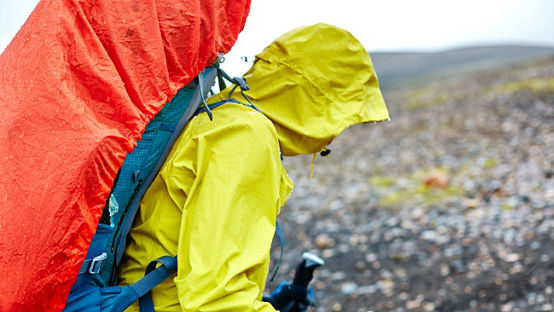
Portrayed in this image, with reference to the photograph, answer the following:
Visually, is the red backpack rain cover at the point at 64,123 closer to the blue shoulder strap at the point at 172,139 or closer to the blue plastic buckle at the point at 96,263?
the blue plastic buckle at the point at 96,263

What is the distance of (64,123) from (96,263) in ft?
2.18

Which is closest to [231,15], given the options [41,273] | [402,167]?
[41,273]

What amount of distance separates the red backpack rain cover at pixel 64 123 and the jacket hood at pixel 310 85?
841 mm

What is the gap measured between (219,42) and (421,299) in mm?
5114

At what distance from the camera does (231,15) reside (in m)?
2.39

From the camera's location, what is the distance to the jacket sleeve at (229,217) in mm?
2064

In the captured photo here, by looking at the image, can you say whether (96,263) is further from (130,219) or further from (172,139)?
(172,139)

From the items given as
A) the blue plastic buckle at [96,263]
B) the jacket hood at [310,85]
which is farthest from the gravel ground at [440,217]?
the blue plastic buckle at [96,263]

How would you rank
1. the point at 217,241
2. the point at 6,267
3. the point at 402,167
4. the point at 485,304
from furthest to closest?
the point at 402,167, the point at 485,304, the point at 217,241, the point at 6,267

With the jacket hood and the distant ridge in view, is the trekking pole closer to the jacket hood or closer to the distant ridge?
the jacket hood

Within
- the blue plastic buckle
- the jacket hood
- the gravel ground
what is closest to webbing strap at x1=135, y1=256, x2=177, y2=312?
the blue plastic buckle

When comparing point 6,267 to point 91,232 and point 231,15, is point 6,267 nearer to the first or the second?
point 91,232

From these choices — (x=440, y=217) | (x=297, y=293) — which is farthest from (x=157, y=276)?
(x=440, y=217)

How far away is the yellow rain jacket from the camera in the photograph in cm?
209
